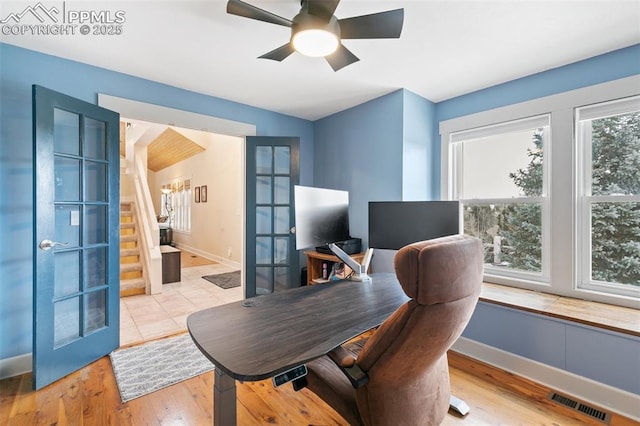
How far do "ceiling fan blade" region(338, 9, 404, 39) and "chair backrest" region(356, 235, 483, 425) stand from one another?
1.21 metres

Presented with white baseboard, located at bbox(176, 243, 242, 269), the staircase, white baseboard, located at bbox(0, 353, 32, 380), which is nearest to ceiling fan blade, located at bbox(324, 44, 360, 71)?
white baseboard, located at bbox(0, 353, 32, 380)

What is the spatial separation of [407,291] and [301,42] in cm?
145

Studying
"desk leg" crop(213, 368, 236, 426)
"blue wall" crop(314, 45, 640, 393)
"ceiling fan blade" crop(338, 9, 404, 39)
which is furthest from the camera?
"blue wall" crop(314, 45, 640, 393)

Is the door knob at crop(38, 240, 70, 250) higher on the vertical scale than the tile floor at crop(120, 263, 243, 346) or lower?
higher

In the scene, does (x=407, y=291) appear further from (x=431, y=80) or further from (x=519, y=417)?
(x=431, y=80)

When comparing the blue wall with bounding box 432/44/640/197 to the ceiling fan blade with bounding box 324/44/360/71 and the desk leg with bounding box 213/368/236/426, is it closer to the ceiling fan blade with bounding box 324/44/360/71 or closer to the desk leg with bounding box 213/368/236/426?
the ceiling fan blade with bounding box 324/44/360/71

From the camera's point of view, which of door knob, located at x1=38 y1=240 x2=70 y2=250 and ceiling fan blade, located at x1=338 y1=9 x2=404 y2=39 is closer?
ceiling fan blade, located at x1=338 y1=9 x2=404 y2=39

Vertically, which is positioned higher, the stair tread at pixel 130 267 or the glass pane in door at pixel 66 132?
the glass pane in door at pixel 66 132

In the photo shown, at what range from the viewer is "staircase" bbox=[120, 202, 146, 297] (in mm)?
4164

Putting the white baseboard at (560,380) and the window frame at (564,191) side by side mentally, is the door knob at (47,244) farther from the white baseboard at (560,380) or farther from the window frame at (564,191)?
the window frame at (564,191)

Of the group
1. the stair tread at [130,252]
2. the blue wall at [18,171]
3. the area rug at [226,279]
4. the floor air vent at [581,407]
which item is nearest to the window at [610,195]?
the floor air vent at [581,407]

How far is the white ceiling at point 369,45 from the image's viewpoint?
1735 millimetres

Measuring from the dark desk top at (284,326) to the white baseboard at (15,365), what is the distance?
77.4 inches

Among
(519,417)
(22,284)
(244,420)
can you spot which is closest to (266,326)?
(244,420)
